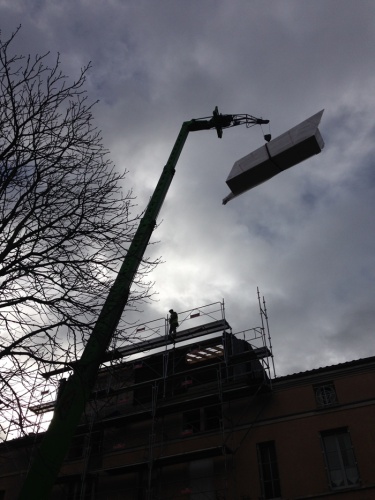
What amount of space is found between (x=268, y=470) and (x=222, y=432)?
7.73 feet

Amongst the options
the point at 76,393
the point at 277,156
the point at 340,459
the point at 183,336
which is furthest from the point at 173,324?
the point at 76,393

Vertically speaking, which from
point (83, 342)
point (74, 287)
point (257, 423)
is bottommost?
point (83, 342)

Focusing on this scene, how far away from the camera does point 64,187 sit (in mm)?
10320

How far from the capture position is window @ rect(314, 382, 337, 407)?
20.0m

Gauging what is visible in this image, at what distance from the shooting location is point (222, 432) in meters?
20.8

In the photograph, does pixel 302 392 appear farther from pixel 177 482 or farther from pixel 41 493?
pixel 41 493

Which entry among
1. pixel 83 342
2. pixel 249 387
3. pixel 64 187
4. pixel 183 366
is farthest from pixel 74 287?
pixel 183 366

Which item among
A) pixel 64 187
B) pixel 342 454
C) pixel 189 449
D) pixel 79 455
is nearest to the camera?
pixel 64 187

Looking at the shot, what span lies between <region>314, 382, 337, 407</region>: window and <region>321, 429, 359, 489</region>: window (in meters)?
1.20

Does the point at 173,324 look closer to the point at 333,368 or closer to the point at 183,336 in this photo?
the point at 183,336

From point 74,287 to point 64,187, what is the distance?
209 centimetres

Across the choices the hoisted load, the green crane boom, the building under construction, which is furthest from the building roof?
the green crane boom

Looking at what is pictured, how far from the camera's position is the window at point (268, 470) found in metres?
18.9

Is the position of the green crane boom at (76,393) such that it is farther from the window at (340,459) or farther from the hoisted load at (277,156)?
the window at (340,459)
